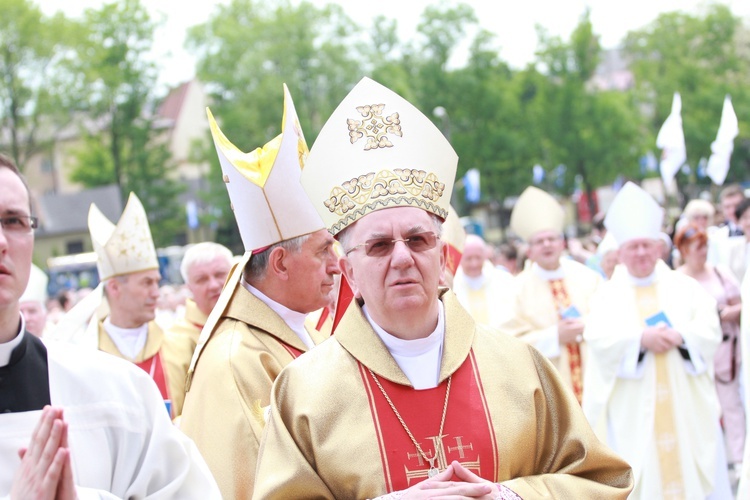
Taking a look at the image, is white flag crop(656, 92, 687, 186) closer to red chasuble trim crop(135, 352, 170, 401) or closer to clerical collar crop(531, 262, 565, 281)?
clerical collar crop(531, 262, 565, 281)

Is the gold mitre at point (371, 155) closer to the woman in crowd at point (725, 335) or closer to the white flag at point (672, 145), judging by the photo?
the woman in crowd at point (725, 335)

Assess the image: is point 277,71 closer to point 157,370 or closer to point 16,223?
point 157,370

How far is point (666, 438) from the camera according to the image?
6.84 m

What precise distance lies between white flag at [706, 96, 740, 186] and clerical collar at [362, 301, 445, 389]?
8321 millimetres

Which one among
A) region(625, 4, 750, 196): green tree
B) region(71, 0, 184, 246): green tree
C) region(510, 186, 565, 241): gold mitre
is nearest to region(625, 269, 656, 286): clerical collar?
region(510, 186, 565, 241): gold mitre

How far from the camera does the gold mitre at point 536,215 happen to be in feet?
28.6

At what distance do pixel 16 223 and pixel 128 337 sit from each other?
180 inches

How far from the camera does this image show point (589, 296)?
8.21 metres

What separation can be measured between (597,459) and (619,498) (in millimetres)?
124

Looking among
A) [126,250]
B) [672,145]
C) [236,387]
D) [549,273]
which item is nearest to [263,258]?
[236,387]

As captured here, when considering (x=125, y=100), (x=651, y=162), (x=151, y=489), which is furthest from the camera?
(x=651, y=162)

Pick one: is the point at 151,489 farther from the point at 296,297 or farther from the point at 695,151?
the point at 695,151

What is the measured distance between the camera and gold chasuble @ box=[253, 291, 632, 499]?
282 centimetres

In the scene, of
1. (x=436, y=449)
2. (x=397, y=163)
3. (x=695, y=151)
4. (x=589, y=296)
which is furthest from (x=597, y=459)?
(x=695, y=151)
